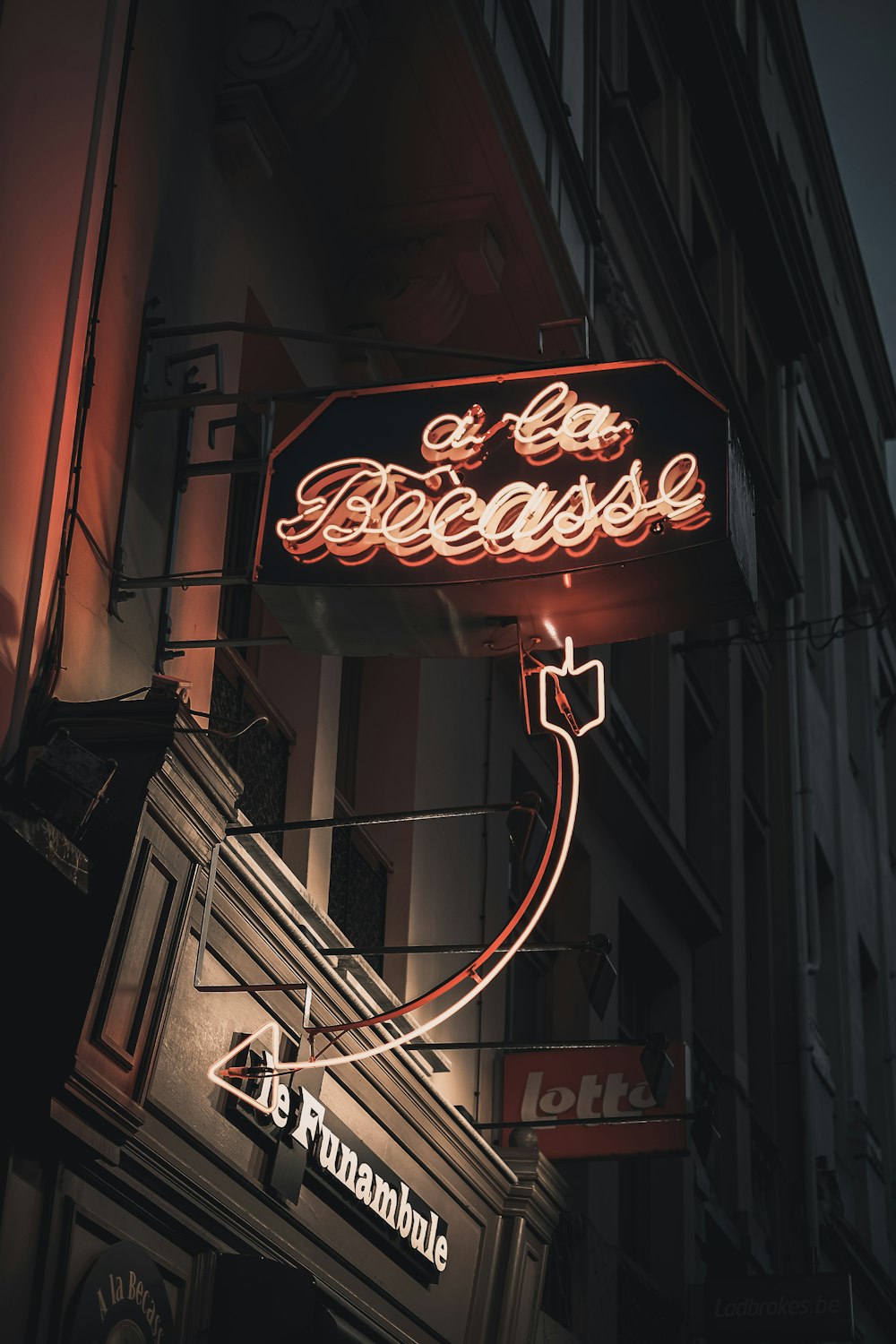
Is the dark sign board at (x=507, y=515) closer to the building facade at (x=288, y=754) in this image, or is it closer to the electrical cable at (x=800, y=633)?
the building facade at (x=288, y=754)

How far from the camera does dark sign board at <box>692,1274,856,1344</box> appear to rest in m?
14.1

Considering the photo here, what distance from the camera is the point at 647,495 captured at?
740cm

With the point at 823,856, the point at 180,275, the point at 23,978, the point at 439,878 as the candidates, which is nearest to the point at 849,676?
the point at 823,856

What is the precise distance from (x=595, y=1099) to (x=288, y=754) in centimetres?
298

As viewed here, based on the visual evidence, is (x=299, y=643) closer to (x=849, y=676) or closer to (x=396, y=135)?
(x=396, y=135)

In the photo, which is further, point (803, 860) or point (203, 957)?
point (803, 860)

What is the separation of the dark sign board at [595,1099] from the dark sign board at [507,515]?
3836 millimetres

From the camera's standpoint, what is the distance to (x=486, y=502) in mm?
7570

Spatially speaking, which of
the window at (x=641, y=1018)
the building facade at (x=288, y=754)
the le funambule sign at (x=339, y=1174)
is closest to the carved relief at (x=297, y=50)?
the building facade at (x=288, y=754)

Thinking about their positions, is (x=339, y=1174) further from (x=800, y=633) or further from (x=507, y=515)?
(x=800, y=633)

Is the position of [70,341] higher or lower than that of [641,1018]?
higher

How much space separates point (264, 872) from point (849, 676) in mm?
22315

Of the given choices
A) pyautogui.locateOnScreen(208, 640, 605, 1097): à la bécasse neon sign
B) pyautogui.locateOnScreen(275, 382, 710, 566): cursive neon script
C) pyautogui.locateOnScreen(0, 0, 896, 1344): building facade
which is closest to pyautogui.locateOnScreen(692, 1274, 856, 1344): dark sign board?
pyautogui.locateOnScreen(0, 0, 896, 1344): building facade

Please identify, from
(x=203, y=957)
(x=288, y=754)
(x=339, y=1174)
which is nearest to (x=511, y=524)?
(x=203, y=957)
